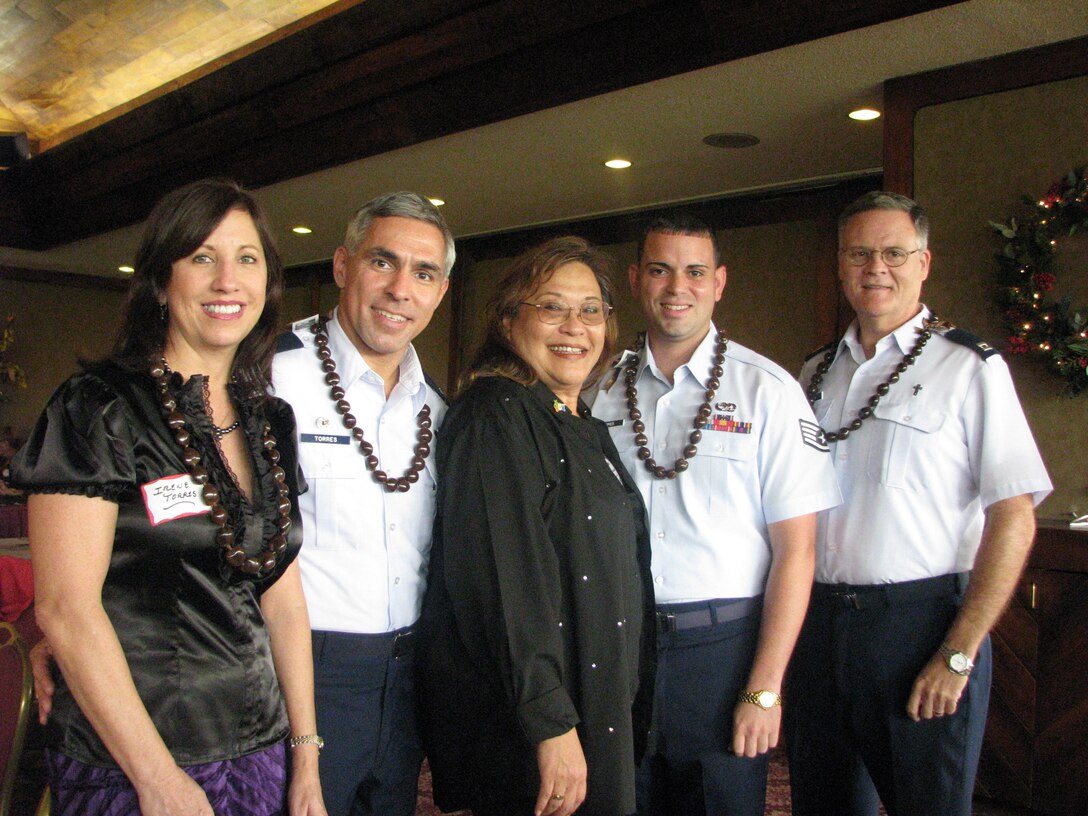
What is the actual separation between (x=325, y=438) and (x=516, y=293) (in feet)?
1.67

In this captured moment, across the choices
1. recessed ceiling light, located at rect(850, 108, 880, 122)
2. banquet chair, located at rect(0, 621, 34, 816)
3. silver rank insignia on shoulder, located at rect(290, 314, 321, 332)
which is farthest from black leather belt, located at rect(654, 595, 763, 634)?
recessed ceiling light, located at rect(850, 108, 880, 122)

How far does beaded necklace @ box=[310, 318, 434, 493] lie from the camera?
6.31 feet

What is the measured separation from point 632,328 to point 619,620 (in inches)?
218

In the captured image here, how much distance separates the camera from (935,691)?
2.16m

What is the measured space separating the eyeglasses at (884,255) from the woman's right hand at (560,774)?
1.44 metres

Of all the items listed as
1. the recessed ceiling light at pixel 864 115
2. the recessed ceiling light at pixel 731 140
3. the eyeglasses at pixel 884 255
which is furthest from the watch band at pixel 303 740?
the recessed ceiling light at pixel 731 140

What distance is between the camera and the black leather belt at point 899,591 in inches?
88.8

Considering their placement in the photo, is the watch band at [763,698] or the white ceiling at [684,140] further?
the white ceiling at [684,140]

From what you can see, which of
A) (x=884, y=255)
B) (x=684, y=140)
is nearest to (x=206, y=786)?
(x=884, y=255)

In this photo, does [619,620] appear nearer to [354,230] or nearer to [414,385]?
[414,385]

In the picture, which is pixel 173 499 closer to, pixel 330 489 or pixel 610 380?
pixel 330 489

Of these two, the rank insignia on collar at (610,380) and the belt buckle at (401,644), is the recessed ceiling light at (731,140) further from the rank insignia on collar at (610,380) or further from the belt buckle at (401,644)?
the belt buckle at (401,644)

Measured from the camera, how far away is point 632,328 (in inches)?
285

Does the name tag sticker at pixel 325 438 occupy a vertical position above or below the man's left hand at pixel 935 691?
above
